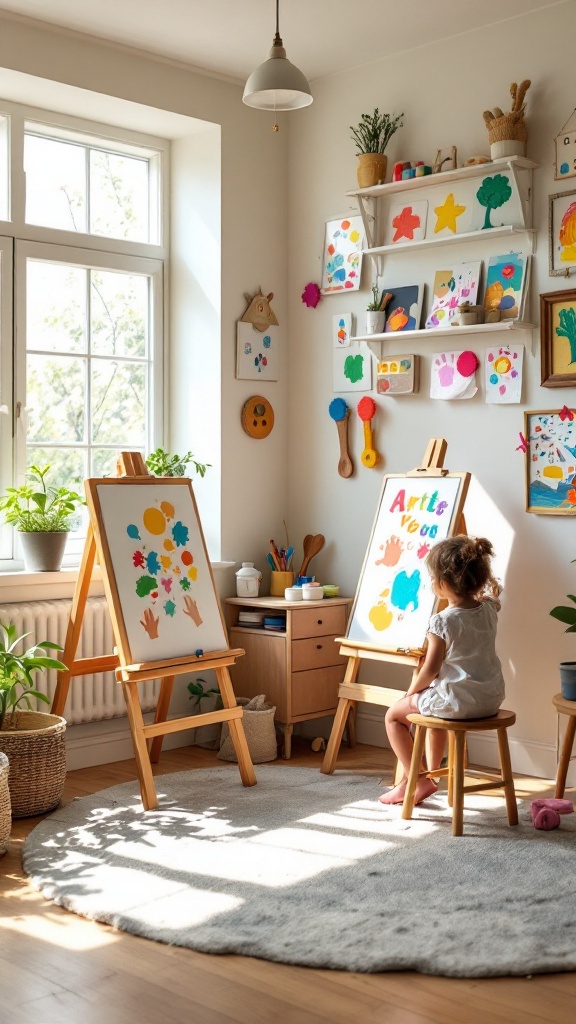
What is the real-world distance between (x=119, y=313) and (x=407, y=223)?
1334mm

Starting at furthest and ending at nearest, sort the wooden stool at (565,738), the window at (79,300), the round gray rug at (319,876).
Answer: the window at (79,300) → the wooden stool at (565,738) → the round gray rug at (319,876)

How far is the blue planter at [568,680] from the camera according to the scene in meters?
3.64

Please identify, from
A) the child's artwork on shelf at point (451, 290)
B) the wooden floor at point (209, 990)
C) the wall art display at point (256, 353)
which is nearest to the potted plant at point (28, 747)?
the wooden floor at point (209, 990)

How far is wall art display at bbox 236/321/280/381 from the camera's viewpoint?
489cm

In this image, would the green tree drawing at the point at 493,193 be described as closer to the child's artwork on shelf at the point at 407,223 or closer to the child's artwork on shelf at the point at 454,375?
the child's artwork on shelf at the point at 407,223

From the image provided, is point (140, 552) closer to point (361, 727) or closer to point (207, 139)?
point (361, 727)

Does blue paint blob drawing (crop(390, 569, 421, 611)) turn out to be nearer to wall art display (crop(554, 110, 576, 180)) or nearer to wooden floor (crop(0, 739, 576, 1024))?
wall art display (crop(554, 110, 576, 180))

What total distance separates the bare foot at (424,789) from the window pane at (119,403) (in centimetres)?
204

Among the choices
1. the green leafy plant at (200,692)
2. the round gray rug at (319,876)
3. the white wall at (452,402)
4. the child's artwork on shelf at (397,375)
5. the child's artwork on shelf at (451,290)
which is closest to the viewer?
the round gray rug at (319,876)

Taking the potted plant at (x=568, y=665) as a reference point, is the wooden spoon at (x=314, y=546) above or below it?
above

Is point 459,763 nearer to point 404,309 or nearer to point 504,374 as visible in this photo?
point 504,374

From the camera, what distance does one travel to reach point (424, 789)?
3.80m

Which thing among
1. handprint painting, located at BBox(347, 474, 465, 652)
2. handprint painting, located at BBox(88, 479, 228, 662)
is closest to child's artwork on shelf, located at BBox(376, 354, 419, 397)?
handprint painting, located at BBox(347, 474, 465, 652)

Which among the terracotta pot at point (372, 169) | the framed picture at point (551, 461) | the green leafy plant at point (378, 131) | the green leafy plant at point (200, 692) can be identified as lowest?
the green leafy plant at point (200, 692)
